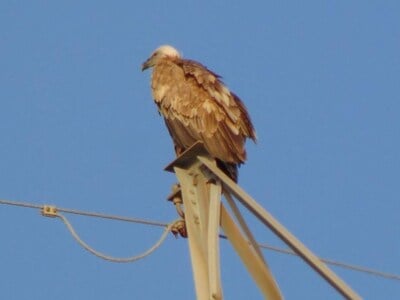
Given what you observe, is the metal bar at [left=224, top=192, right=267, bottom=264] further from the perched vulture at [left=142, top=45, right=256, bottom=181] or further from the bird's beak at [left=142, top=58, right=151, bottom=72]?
the bird's beak at [left=142, top=58, right=151, bottom=72]

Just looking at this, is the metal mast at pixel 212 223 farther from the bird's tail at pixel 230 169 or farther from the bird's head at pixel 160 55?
the bird's head at pixel 160 55

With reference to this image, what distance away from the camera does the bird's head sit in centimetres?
1662

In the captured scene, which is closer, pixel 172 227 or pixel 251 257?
pixel 251 257

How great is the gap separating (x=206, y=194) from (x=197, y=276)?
2.51 feet

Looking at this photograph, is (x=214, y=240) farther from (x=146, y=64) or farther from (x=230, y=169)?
(x=146, y=64)

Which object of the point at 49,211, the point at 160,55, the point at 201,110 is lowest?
the point at 49,211

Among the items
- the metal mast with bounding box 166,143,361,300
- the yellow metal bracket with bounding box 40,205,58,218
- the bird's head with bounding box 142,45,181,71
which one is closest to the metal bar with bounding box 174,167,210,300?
the metal mast with bounding box 166,143,361,300

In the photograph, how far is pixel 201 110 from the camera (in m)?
14.3

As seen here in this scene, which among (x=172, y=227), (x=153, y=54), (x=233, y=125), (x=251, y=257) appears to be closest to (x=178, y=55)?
(x=153, y=54)

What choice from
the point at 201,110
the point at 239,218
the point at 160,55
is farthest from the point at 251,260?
the point at 160,55

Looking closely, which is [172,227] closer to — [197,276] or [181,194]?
[181,194]

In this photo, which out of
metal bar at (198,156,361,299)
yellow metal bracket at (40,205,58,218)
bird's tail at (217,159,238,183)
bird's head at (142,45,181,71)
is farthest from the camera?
bird's head at (142,45,181,71)

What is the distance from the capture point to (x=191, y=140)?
13984 millimetres

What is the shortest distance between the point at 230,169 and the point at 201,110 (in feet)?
5.21
